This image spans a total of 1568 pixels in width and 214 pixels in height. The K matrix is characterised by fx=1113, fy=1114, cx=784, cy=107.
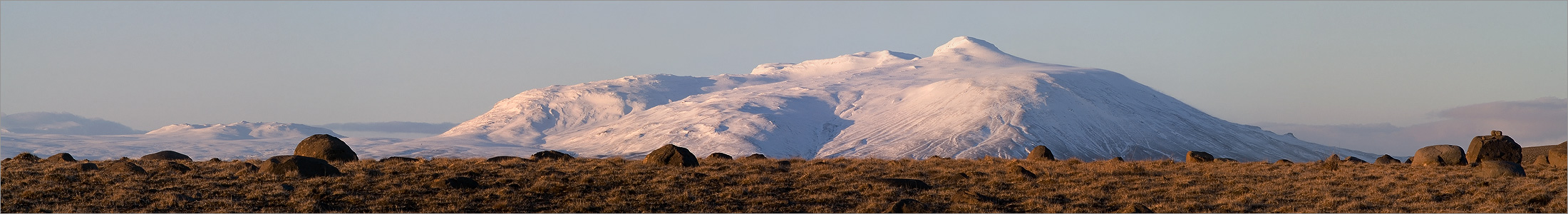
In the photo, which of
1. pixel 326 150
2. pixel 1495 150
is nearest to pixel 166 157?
pixel 326 150

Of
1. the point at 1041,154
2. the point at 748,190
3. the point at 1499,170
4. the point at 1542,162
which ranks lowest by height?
the point at 1542,162

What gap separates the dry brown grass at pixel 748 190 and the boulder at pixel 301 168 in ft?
1.55

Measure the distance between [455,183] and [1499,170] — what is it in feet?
115

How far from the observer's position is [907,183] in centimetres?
3453

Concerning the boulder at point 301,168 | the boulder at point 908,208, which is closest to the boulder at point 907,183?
the boulder at point 908,208

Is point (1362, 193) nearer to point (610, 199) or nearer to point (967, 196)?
point (967, 196)

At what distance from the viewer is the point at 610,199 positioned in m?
31.4

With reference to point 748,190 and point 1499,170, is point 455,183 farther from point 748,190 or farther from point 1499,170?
point 1499,170

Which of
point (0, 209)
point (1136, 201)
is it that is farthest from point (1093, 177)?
point (0, 209)

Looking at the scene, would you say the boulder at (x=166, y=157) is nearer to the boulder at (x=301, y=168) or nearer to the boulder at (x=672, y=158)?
the boulder at (x=301, y=168)

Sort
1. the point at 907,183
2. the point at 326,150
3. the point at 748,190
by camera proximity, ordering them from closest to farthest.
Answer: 1. the point at 748,190
2. the point at 907,183
3. the point at 326,150

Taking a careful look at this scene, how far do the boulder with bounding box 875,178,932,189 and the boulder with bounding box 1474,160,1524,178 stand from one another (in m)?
20.1

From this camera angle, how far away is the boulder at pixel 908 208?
29.7 metres

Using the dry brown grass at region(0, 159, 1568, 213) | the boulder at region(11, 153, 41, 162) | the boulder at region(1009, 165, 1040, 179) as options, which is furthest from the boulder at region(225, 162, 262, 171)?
the boulder at region(1009, 165, 1040, 179)
